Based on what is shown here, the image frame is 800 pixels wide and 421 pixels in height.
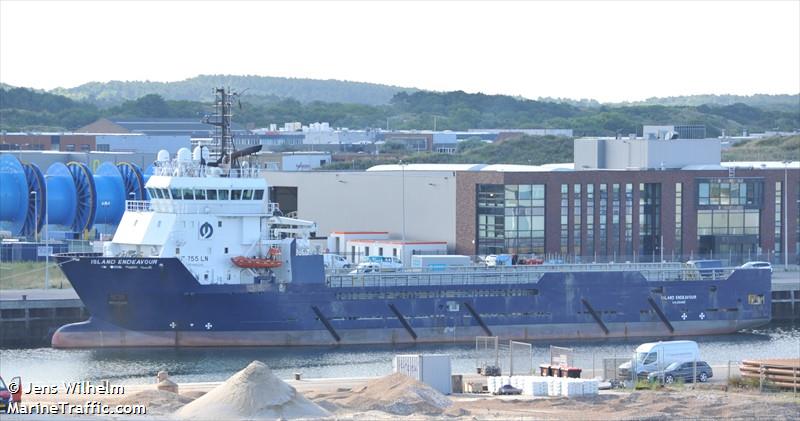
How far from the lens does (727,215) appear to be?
265 feet

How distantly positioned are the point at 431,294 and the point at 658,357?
15.3 metres

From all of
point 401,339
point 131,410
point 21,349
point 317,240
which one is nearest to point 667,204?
point 317,240

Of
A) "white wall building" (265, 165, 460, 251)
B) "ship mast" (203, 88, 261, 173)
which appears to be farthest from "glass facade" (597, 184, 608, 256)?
"ship mast" (203, 88, 261, 173)

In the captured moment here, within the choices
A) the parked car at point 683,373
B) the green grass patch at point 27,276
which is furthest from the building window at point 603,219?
the parked car at point 683,373

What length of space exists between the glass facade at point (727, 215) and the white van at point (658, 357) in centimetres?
3059

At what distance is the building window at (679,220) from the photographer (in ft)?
260

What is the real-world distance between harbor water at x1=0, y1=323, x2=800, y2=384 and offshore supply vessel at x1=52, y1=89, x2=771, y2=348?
831 mm

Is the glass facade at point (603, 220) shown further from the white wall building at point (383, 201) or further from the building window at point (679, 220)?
the white wall building at point (383, 201)

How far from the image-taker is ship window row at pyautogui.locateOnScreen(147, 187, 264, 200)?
6112 centimetres

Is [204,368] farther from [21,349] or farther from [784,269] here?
[784,269]

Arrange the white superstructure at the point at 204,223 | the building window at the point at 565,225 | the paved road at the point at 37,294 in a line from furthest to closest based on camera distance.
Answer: the building window at the point at 565,225 < the paved road at the point at 37,294 < the white superstructure at the point at 204,223

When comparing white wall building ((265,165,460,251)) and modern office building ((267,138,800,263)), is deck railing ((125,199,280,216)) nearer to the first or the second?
modern office building ((267,138,800,263))

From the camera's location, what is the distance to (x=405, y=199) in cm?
7975

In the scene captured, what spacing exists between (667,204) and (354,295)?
21564 millimetres
